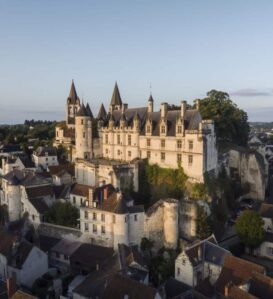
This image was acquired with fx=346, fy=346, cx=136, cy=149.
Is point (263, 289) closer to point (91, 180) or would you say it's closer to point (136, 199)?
point (136, 199)

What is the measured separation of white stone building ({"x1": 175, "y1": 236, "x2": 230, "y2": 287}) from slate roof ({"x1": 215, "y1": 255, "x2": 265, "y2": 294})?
1648 mm

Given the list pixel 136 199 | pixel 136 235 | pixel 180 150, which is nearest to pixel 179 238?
pixel 136 235

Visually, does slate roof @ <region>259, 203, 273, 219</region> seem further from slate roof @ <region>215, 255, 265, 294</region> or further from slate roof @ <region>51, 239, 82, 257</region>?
slate roof @ <region>51, 239, 82, 257</region>

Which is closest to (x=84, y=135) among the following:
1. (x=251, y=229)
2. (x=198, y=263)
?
(x=251, y=229)

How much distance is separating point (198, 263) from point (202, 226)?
5.98 m

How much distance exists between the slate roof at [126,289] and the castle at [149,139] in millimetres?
17319

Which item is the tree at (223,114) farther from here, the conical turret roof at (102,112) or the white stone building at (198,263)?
the white stone building at (198,263)

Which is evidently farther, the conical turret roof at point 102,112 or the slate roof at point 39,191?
the conical turret roof at point 102,112

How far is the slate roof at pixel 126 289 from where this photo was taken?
24972mm

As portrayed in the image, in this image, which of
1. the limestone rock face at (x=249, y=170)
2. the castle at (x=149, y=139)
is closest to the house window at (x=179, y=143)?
the castle at (x=149, y=139)

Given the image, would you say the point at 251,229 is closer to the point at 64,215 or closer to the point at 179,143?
the point at 179,143

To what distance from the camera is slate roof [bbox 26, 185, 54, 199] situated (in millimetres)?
41375

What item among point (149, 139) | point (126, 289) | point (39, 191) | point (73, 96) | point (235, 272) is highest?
point (73, 96)

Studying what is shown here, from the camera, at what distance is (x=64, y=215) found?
39.1 meters
